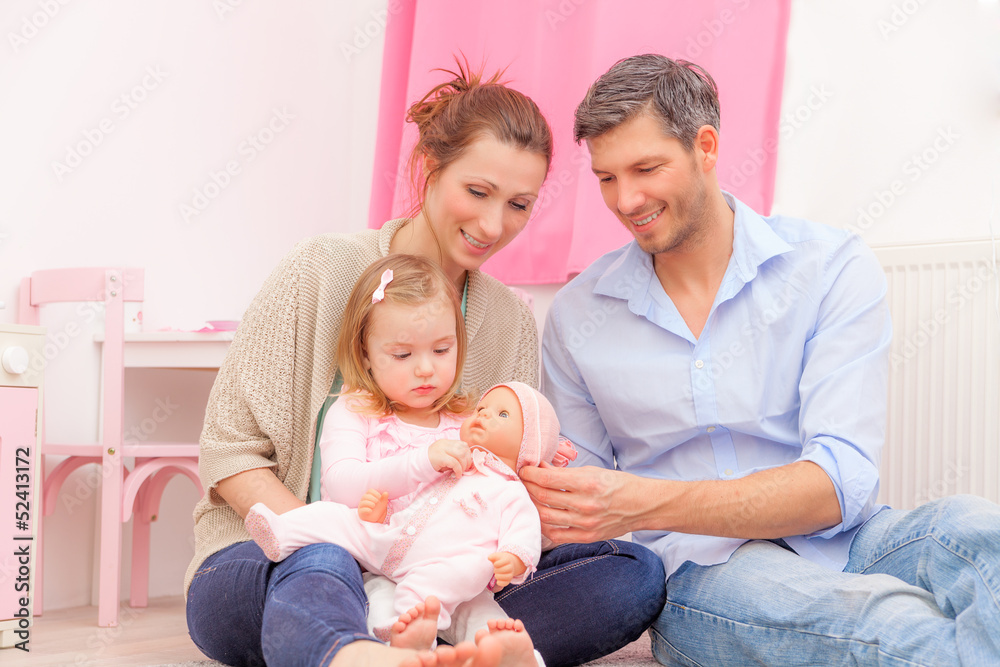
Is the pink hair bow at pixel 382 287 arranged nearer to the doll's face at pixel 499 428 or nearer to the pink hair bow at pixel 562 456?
the doll's face at pixel 499 428

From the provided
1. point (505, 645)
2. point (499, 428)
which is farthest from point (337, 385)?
point (505, 645)

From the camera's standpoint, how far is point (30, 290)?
208 centimetres

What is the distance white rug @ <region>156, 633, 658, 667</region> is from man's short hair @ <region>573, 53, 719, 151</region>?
849 millimetres

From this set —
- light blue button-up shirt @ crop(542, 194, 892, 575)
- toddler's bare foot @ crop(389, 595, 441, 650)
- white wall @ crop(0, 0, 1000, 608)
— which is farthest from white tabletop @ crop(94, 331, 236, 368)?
toddler's bare foot @ crop(389, 595, 441, 650)

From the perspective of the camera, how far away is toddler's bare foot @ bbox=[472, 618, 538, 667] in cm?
91

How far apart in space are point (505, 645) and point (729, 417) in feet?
2.05

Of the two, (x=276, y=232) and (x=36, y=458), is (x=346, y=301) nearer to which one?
(x=36, y=458)

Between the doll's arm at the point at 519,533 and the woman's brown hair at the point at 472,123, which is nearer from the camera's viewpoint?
the doll's arm at the point at 519,533

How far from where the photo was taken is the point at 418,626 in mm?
1005

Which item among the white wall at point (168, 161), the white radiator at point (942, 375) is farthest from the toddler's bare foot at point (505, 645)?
the white wall at point (168, 161)

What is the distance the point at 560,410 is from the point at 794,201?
897mm

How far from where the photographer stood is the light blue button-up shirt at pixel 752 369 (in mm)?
1342

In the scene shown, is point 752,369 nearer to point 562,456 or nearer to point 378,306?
point 562,456

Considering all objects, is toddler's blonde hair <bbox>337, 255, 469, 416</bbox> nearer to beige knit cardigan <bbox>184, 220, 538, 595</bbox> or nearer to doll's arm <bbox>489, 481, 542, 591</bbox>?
beige knit cardigan <bbox>184, 220, 538, 595</bbox>
